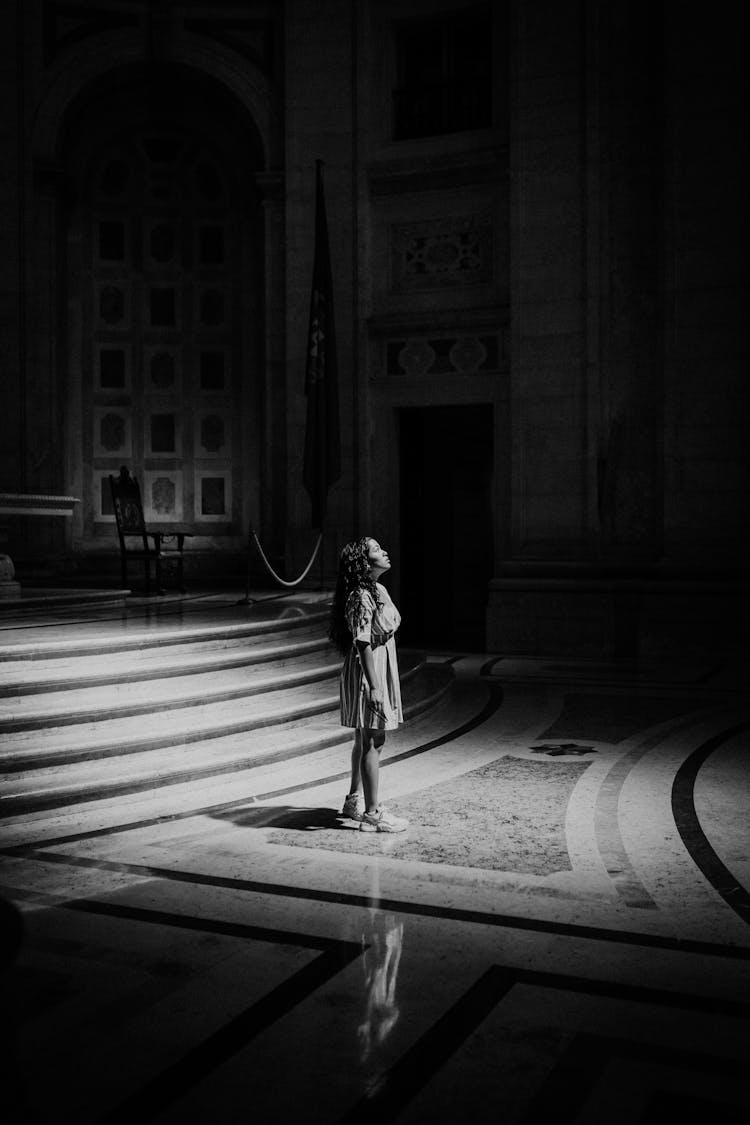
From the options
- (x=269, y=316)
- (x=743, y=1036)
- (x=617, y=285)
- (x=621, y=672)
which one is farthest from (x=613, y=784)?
(x=269, y=316)

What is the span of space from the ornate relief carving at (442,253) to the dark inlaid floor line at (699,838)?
7603 mm

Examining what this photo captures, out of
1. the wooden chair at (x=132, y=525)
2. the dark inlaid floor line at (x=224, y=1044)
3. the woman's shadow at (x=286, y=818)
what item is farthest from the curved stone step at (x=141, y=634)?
the dark inlaid floor line at (x=224, y=1044)

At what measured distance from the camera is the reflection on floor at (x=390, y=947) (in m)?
2.91

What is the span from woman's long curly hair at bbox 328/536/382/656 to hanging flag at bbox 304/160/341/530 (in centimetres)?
643

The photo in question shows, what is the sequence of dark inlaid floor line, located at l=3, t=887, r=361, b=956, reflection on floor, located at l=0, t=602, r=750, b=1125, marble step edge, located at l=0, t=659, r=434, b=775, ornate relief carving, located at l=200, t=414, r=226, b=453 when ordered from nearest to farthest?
reflection on floor, located at l=0, t=602, r=750, b=1125
dark inlaid floor line, located at l=3, t=887, r=361, b=956
marble step edge, located at l=0, t=659, r=434, b=775
ornate relief carving, located at l=200, t=414, r=226, b=453

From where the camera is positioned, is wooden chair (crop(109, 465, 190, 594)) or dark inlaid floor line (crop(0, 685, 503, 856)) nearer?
dark inlaid floor line (crop(0, 685, 503, 856))

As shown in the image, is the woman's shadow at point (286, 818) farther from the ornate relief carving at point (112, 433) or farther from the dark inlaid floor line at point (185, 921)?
the ornate relief carving at point (112, 433)

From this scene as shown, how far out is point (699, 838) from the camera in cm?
528

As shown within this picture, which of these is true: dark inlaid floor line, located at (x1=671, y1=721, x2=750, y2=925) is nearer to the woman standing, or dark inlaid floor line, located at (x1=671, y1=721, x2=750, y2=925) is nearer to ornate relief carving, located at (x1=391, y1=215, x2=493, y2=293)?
the woman standing

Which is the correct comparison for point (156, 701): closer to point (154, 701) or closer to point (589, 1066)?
point (154, 701)

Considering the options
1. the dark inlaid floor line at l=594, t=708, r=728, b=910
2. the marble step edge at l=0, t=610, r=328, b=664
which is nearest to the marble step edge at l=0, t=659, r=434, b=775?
the marble step edge at l=0, t=610, r=328, b=664

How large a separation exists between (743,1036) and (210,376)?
1302 centimetres

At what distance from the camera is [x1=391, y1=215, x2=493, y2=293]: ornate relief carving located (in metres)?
13.4

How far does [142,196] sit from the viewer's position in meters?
15.1
